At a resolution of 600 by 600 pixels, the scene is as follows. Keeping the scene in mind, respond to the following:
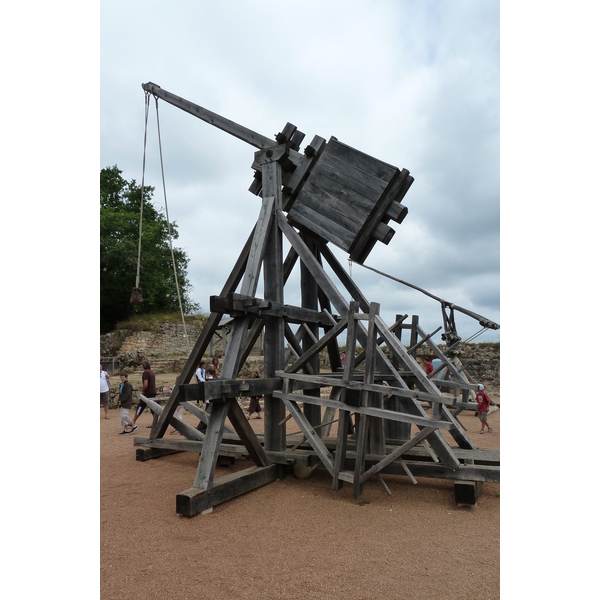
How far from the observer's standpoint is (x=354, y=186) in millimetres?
5562

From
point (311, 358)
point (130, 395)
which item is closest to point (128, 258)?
point (130, 395)

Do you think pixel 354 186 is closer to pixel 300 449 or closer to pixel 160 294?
pixel 300 449

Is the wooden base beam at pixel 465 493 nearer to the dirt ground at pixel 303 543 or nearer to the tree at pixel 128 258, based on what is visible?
the dirt ground at pixel 303 543

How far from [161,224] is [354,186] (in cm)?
2605

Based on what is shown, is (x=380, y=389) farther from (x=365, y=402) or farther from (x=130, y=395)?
(x=130, y=395)

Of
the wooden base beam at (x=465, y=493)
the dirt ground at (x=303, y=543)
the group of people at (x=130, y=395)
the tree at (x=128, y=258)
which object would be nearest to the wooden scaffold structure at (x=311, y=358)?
the wooden base beam at (x=465, y=493)

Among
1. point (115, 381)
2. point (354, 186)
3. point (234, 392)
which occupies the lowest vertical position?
point (115, 381)

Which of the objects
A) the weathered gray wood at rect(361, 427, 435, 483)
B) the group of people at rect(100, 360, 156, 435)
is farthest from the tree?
the weathered gray wood at rect(361, 427, 435, 483)

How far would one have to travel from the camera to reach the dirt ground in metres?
2.98

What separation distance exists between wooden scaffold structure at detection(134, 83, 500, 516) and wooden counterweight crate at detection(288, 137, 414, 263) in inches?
0.5

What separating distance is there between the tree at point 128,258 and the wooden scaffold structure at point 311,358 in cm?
1898

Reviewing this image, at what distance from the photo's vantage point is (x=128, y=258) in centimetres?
2381

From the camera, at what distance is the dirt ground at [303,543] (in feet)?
9.77

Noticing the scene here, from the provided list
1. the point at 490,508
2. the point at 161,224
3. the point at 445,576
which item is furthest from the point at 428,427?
the point at 161,224
